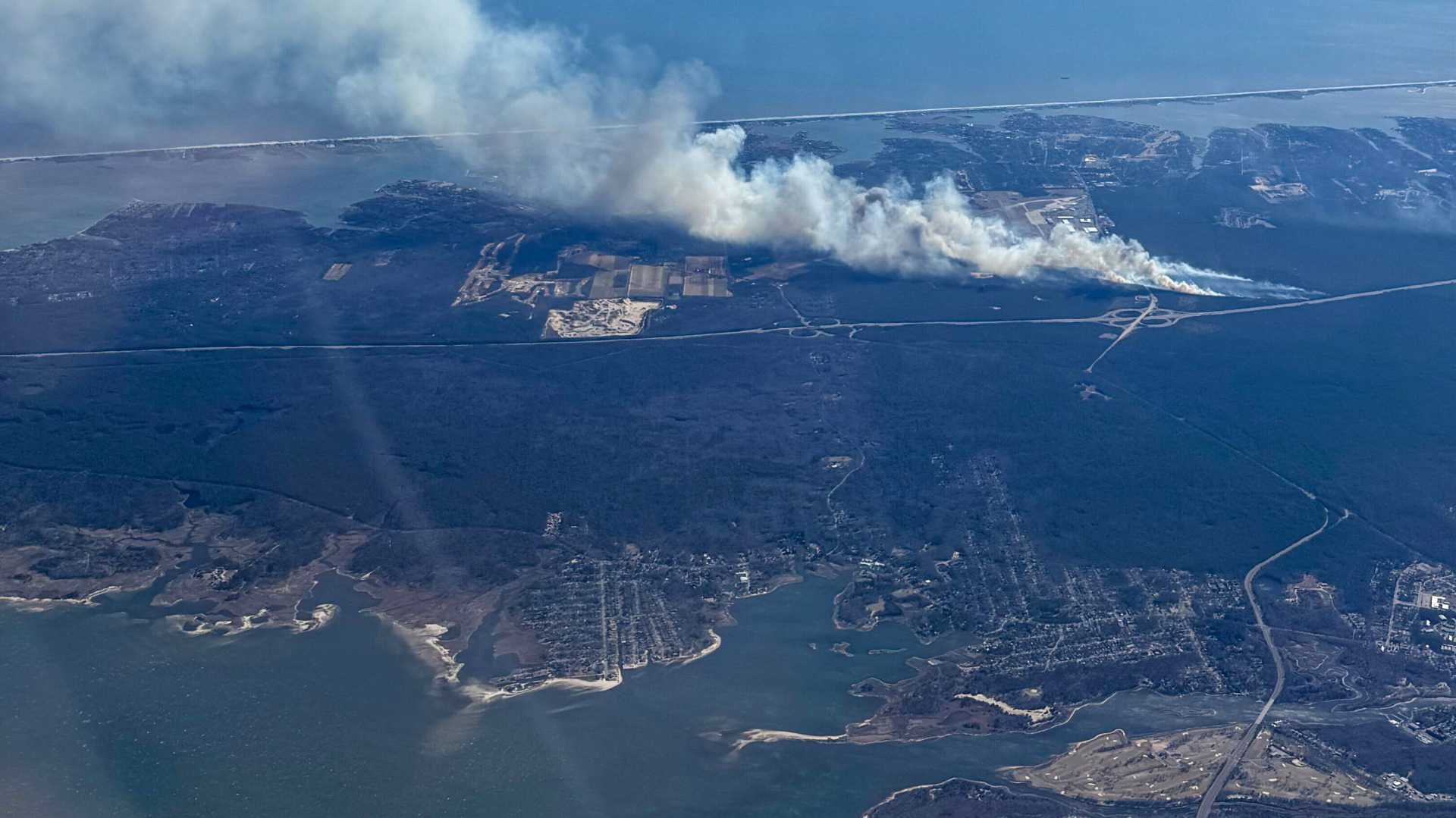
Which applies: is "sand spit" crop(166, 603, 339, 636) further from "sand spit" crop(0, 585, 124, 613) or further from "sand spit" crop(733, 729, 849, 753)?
"sand spit" crop(733, 729, 849, 753)

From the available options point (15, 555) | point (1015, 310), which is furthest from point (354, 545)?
point (1015, 310)

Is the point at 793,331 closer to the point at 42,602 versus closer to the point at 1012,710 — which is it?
the point at 1012,710

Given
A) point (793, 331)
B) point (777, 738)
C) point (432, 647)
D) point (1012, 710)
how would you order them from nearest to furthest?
point (777, 738) < point (1012, 710) < point (432, 647) < point (793, 331)

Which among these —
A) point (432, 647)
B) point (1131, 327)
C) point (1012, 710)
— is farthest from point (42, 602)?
point (1131, 327)

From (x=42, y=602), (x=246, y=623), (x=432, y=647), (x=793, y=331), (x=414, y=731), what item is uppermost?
(x=793, y=331)

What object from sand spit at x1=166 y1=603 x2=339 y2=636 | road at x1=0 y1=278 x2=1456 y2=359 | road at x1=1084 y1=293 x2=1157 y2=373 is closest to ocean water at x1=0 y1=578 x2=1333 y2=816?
sand spit at x1=166 y1=603 x2=339 y2=636

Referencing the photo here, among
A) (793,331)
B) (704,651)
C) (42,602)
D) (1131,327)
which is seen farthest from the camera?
(1131,327)

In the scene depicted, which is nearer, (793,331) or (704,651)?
(704,651)
